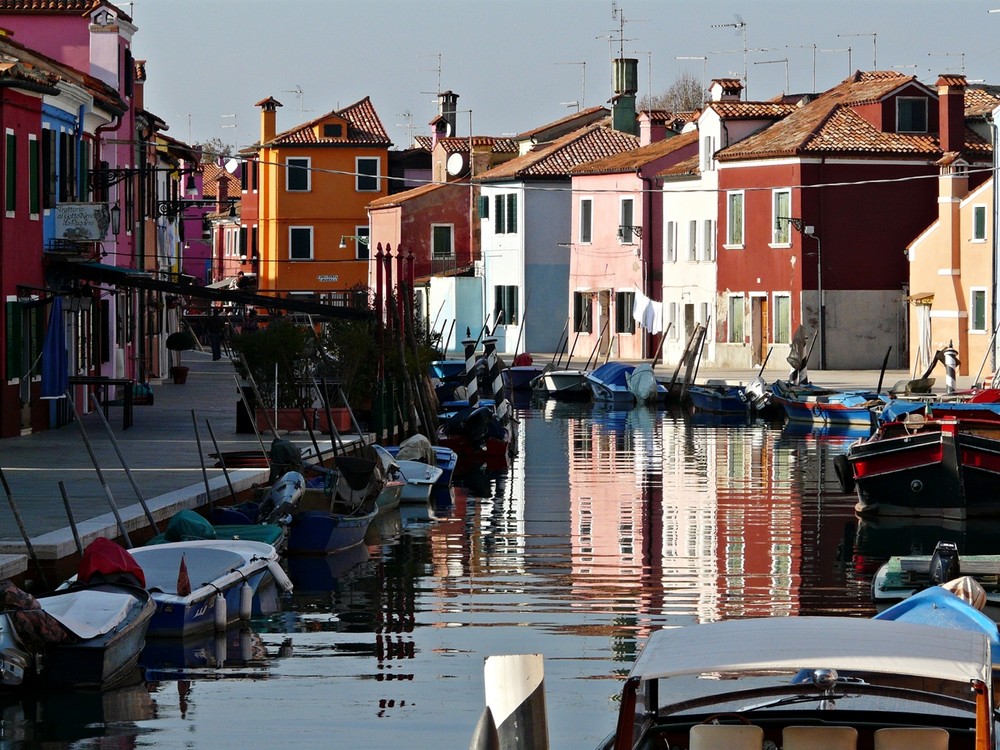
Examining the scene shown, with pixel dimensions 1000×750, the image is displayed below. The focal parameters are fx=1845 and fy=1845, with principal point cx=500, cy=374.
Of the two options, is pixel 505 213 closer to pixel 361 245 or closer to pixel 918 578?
pixel 361 245

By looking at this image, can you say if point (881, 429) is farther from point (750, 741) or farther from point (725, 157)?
point (725, 157)

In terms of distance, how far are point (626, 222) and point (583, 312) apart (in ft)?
12.4

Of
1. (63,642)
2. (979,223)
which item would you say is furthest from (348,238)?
(63,642)

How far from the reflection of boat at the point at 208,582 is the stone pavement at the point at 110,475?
0.90 m

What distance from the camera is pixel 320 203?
80250mm

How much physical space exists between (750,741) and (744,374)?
44.9 m

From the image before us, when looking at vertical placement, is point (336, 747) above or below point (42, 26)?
below

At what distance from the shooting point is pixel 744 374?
5200 centimetres

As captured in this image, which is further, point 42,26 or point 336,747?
point 42,26

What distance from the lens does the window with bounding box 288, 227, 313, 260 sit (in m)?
79.8

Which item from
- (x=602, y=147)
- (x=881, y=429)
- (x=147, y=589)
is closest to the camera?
(x=147, y=589)

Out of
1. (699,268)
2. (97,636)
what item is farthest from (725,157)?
(97,636)

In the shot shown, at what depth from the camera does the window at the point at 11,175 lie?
1045 inches

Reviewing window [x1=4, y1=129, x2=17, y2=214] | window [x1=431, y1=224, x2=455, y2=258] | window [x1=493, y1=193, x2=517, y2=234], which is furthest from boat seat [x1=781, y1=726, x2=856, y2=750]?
window [x1=431, y1=224, x2=455, y2=258]
